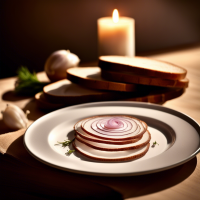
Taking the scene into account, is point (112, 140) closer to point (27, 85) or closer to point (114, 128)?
point (114, 128)

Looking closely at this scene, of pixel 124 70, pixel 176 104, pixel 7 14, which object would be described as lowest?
pixel 176 104

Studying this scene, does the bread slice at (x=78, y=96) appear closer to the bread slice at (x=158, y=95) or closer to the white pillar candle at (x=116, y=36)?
the bread slice at (x=158, y=95)

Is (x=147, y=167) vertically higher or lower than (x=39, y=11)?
lower

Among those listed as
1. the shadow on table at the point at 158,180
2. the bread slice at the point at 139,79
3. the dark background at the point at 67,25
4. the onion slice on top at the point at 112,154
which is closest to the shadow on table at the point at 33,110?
the bread slice at the point at 139,79

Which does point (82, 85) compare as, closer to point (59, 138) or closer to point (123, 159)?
point (59, 138)

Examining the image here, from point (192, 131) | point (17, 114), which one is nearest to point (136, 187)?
point (192, 131)

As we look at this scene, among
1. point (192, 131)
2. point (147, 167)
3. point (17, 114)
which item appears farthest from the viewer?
point (17, 114)

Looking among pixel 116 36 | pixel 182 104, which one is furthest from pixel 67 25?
pixel 182 104
